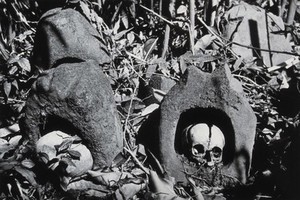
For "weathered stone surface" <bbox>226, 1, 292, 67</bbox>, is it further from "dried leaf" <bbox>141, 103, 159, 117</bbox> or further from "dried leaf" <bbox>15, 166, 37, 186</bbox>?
"dried leaf" <bbox>15, 166, 37, 186</bbox>

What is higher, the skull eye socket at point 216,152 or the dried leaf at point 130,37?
the dried leaf at point 130,37

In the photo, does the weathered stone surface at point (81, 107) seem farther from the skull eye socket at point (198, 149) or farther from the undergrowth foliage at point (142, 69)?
the skull eye socket at point (198, 149)

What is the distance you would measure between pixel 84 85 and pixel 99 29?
2.59 feet

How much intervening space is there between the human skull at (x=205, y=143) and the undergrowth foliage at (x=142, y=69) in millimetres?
123

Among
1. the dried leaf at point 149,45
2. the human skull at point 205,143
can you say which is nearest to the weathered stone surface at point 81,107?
the human skull at point 205,143

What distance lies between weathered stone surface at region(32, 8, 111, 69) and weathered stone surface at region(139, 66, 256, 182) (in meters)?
0.55

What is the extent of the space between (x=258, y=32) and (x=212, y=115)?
37.6 inches

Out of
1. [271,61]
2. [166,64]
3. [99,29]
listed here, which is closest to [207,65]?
[166,64]

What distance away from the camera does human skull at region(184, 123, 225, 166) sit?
1.75 m

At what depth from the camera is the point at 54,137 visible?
5.73 ft

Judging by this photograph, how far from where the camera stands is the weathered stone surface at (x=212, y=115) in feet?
5.62

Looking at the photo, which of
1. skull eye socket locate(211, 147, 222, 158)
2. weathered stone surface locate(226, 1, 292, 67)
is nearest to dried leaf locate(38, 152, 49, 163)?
skull eye socket locate(211, 147, 222, 158)

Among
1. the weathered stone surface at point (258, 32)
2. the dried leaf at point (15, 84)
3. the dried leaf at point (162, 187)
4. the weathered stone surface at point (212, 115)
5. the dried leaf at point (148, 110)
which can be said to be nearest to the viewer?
the dried leaf at point (162, 187)

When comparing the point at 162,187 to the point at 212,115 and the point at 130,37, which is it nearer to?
the point at 212,115
